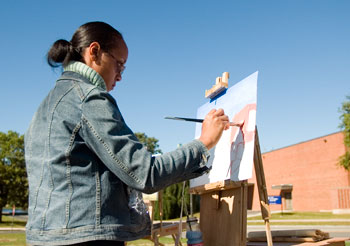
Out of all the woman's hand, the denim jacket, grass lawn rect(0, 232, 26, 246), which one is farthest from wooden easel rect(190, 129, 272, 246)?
grass lawn rect(0, 232, 26, 246)

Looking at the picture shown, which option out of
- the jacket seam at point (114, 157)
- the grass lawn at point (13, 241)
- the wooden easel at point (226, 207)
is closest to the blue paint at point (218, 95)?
the wooden easel at point (226, 207)

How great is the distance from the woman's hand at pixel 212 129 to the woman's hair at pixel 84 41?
0.55 meters

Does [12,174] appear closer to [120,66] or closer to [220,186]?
[220,186]

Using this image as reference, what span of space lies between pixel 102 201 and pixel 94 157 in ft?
0.52

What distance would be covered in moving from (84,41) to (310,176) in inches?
1338

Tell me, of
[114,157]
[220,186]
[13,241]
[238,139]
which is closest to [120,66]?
[114,157]

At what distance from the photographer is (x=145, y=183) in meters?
1.30

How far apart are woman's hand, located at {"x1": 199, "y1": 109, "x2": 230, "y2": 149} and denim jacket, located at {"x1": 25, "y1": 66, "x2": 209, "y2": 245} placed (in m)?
0.26

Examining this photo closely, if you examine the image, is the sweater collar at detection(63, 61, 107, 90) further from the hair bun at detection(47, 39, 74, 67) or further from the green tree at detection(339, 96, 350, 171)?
the green tree at detection(339, 96, 350, 171)

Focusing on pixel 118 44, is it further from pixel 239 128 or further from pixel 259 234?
pixel 259 234

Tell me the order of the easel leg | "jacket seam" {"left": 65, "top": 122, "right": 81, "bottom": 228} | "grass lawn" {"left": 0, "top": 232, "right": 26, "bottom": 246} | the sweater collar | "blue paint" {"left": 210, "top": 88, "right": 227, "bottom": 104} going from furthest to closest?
"grass lawn" {"left": 0, "top": 232, "right": 26, "bottom": 246} < "blue paint" {"left": 210, "top": 88, "right": 227, "bottom": 104} < the easel leg < the sweater collar < "jacket seam" {"left": 65, "top": 122, "right": 81, "bottom": 228}

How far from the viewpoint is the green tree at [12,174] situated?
2562 centimetres

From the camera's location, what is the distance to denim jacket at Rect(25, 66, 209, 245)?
1.25 m

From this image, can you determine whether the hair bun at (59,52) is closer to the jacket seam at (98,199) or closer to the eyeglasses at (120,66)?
the eyeglasses at (120,66)
